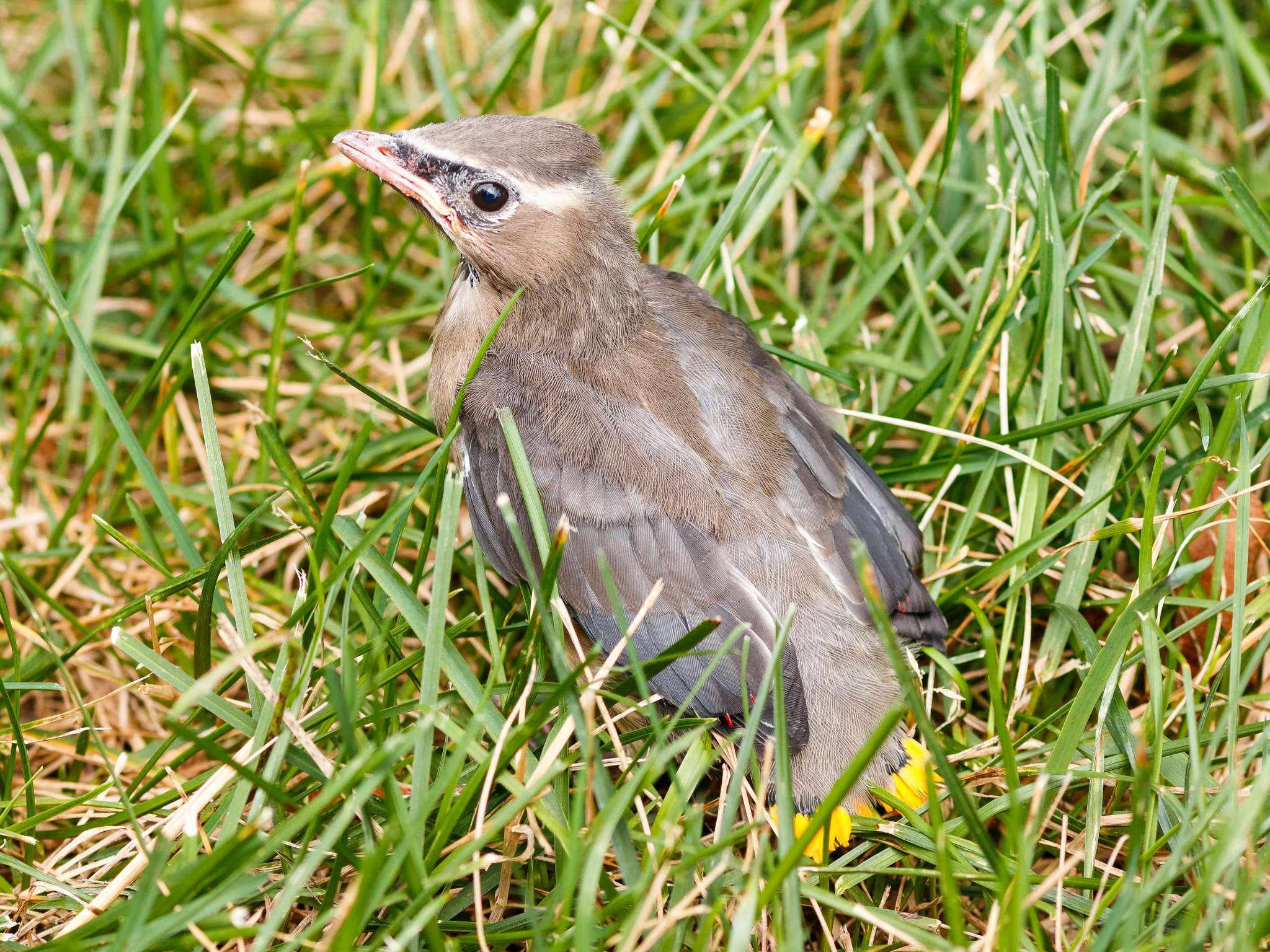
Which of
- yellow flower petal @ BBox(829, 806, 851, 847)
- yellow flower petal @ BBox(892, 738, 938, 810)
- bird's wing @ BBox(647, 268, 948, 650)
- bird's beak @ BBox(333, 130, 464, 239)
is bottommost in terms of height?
yellow flower petal @ BBox(829, 806, 851, 847)

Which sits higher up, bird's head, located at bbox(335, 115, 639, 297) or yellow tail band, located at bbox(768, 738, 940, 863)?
bird's head, located at bbox(335, 115, 639, 297)

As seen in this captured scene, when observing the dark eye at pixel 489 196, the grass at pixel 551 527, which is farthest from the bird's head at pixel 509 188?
the grass at pixel 551 527

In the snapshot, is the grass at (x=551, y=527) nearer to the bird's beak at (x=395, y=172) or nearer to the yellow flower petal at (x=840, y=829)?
the yellow flower petal at (x=840, y=829)

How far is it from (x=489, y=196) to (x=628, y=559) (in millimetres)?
1106

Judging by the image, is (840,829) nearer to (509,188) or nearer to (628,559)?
(628,559)

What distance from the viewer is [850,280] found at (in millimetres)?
4164

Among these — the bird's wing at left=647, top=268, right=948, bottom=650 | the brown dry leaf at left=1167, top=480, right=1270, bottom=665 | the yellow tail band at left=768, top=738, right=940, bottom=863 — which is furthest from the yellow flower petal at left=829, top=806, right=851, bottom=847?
the brown dry leaf at left=1167, top=480, right=1270, bottom=665

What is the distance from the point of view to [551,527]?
9.71 feet

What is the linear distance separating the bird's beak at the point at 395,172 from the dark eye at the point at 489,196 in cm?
8

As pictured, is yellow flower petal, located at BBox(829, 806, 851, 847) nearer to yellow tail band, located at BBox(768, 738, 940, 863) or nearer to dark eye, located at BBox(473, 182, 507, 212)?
yellow tail band, located at BBox(768, 738, 940, 863)

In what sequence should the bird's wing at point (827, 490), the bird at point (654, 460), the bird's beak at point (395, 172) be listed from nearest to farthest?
1. the bird at point (654, 460)
2. the bird's wing at point (827, 490)
3. the bird's beak at point (395, 172)

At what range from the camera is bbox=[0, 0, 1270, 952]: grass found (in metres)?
2.44

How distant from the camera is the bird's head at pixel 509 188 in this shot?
3088 millimetres

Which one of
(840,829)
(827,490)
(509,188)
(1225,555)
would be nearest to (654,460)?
(827,490)
